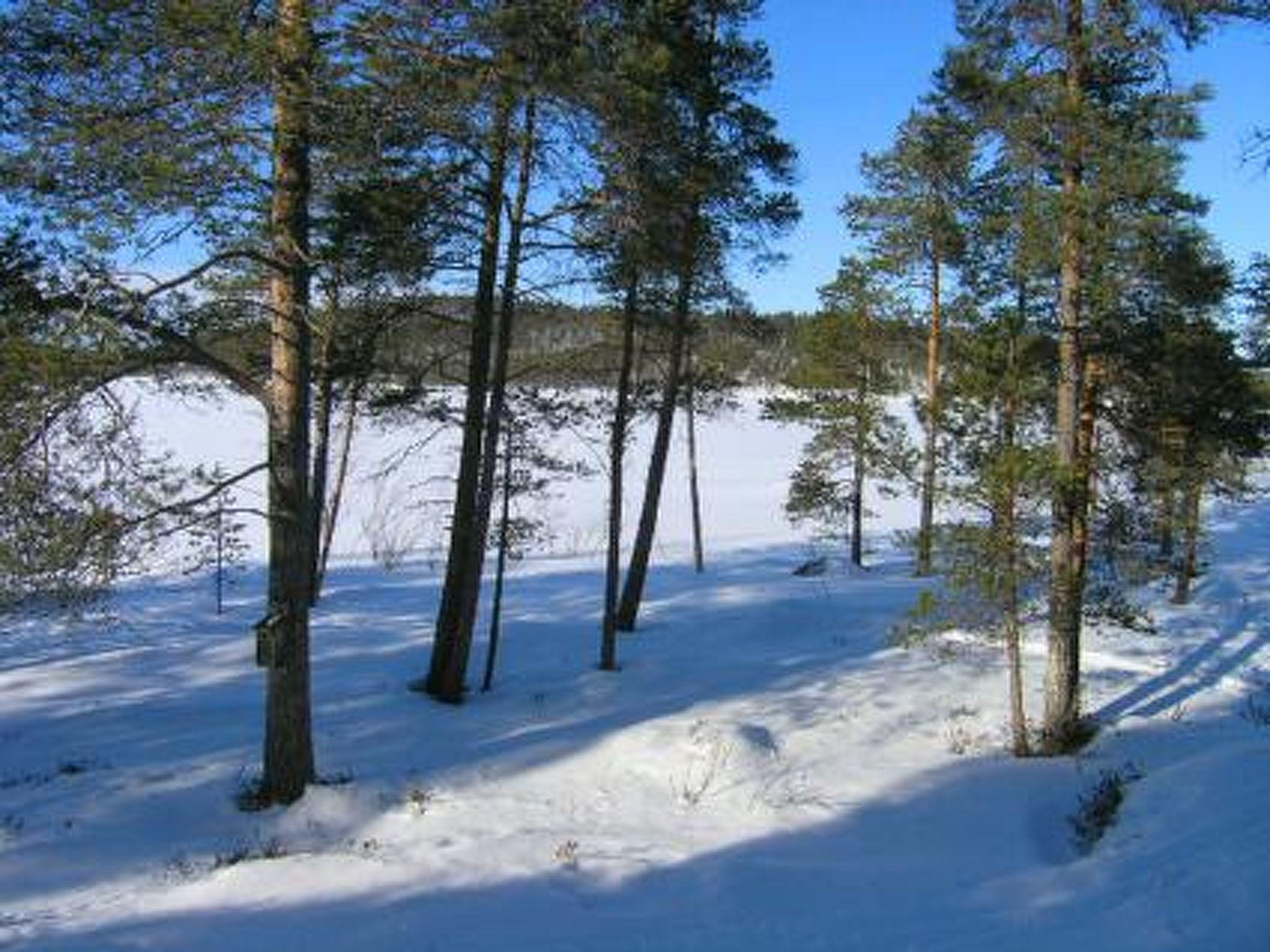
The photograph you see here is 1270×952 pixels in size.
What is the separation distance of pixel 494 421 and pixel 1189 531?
39.9 feet

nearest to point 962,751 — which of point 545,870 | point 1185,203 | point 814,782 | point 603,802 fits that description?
point 814,782

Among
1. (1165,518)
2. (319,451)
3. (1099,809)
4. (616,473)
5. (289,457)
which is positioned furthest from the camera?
(319,451)

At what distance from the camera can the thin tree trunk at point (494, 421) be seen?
1372cm

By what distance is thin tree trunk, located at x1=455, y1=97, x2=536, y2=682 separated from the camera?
1372 centimetres

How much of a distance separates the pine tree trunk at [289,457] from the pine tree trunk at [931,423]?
21.4 ft

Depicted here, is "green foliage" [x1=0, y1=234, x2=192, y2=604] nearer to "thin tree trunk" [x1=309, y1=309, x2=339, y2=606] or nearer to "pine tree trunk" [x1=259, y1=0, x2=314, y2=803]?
"pine tree trunk" [x1=259, y1=0, x2=314, y2=803]

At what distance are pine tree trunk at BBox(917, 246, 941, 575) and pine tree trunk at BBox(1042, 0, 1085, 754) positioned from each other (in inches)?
51.0

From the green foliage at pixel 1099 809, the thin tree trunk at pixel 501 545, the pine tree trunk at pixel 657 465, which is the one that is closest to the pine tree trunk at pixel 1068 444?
the green foliage at pixel 1099 809

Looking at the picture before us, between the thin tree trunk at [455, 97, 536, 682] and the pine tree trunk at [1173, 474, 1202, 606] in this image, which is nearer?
the thin tree trunk at [455, 97, 536, 682]

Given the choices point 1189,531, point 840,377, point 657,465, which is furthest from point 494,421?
point 840,377

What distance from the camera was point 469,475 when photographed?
14375 mm

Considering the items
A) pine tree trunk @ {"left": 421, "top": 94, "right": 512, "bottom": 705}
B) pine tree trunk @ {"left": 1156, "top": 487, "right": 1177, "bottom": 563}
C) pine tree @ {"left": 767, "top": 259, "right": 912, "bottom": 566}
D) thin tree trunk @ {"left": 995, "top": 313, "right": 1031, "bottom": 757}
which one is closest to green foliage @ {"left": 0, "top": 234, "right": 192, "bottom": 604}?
pine tree trunk @ {"left": 421, "top": 94, "right": 512, "bottom": 705}

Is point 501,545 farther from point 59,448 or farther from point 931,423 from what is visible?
point 59,448

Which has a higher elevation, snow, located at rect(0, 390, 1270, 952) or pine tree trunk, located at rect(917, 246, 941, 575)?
pine tree trunk, located at rect(917, 246, 941, 575)
